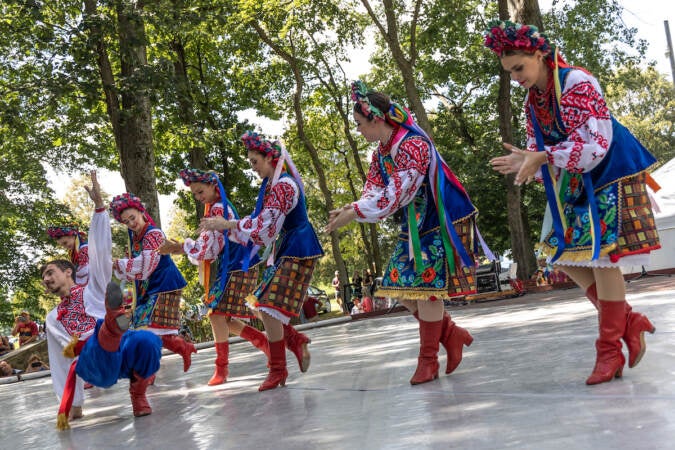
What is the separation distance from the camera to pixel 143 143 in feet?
42.9

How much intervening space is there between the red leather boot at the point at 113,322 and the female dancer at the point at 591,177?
2239mm

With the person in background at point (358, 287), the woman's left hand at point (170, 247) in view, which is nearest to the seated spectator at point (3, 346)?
the woman's left hand at point (170, 247)

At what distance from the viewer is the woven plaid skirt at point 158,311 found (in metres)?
6.91

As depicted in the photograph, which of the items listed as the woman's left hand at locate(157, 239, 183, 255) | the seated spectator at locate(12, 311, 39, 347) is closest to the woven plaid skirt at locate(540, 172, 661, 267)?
the woman's left hand at locate(157, 239, 183, 255)

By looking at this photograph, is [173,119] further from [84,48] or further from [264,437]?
[264,437]

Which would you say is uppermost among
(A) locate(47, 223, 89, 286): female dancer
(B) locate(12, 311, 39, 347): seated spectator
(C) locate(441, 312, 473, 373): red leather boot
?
(A) locate(47, 223, 89, 286): female dancer

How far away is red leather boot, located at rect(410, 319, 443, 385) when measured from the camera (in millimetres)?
4613

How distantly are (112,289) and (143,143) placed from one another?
9.27 m

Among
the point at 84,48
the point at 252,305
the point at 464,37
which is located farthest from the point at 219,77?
the point at 252,305

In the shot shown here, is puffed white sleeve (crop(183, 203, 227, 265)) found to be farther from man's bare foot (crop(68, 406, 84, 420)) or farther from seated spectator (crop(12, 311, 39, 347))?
seated spectator (crop(12, 311, 39, 347))

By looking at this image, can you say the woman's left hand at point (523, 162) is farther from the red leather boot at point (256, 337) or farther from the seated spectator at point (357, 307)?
the seated spectator at point (357, 307)

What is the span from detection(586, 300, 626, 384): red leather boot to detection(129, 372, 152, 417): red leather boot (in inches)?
113

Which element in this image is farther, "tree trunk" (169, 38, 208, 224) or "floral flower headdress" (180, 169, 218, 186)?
"tree trunk" (169, 38, 208, 224)

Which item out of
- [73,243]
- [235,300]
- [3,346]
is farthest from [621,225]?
[3,346]
